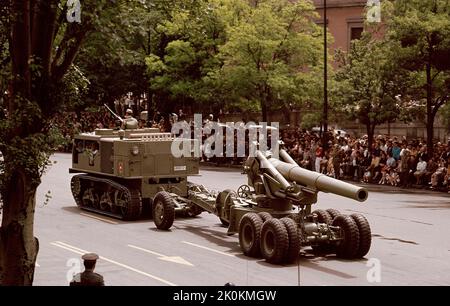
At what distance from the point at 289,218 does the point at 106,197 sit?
874cm

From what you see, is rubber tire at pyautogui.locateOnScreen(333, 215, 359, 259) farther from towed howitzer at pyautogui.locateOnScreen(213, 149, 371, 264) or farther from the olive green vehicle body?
the olive green vehicle body

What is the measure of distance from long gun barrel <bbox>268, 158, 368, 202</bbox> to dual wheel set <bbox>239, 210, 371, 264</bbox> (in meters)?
0.85

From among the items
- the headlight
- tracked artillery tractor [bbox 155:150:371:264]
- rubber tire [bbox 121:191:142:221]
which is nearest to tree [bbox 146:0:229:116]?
the headlight

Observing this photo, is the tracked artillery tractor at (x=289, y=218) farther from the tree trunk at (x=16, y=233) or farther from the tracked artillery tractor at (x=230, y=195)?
the tree trunk at (x=16, y=233)

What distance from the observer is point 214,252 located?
17984 mm

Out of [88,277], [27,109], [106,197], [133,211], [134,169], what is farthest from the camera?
[106,197]

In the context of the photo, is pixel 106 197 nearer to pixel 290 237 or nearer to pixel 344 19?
pixel 290 237

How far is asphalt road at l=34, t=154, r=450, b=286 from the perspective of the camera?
15.3 meters

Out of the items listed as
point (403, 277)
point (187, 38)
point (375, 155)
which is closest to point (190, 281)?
point (403, 277)

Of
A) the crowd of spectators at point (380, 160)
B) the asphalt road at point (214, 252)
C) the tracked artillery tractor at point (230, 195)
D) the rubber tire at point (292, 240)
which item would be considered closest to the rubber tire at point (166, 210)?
the tracked artillery tractor at point (230, 195)

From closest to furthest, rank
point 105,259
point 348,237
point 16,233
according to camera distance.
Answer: point 16,233
point 348,237
point 105,259

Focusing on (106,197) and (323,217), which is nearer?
(323,217)

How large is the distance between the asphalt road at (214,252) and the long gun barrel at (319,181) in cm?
144

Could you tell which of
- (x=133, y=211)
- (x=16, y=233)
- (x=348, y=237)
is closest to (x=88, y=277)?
(x=16, y=233)
